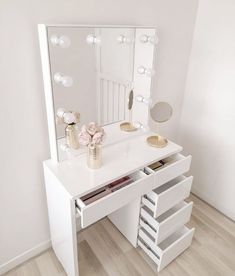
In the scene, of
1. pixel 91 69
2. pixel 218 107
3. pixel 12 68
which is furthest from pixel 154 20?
pixel 12 68

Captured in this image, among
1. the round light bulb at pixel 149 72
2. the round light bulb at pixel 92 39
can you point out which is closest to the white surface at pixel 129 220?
the round light bulb at pixel 149 72

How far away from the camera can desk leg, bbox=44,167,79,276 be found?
1201 millimetres

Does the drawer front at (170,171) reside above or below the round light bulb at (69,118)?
below

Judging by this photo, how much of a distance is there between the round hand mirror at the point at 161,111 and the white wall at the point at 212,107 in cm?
52

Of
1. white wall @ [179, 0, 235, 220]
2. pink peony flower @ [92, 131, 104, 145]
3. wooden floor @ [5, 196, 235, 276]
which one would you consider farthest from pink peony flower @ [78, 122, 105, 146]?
white wall @ [179, 0, 235, 220]

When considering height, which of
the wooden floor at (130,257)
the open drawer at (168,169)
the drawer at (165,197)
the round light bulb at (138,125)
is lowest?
the wooden floor at (130,257)

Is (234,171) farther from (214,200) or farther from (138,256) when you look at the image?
(138,256)

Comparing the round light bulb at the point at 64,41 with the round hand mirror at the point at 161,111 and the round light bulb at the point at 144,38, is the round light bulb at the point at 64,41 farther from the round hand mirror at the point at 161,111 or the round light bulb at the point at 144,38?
the round hand mirror at the point at 161,111

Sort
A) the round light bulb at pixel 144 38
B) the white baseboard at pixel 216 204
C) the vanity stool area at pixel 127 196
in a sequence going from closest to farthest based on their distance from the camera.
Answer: the vanity stool area at pixel 127 196 < the round light bulb at pixel 144 38 < the white baseboard at pixel 216 204

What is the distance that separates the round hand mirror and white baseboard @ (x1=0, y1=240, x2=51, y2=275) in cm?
122

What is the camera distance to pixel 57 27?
3.70 feet

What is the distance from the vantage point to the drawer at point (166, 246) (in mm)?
1527

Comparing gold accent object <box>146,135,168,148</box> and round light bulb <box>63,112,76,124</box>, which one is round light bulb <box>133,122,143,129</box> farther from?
round light bulb <box>63,112,76,124</box>

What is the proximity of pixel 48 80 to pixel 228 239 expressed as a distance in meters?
1.82
